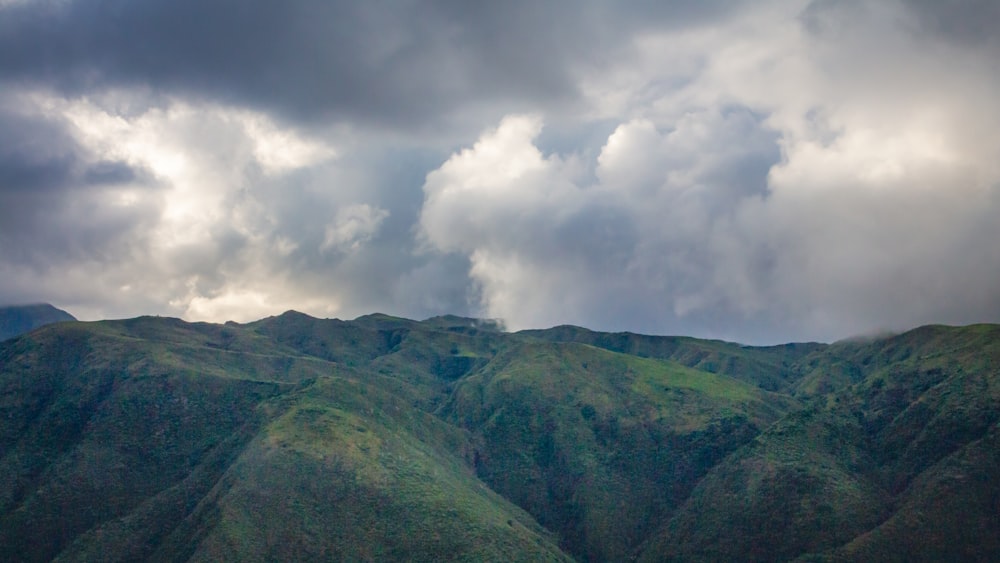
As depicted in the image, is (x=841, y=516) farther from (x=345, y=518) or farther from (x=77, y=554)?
(x=77, y=554)

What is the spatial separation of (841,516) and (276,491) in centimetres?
15963

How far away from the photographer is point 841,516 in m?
190

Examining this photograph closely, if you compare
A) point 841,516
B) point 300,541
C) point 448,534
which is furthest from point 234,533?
point 841,516

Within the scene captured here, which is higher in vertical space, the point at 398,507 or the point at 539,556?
the point at 398,507

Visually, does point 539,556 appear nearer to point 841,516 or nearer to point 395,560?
point 395,560

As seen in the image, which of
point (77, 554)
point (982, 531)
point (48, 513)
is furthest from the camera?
point (48, 513)

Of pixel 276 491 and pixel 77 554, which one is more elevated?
pixel 276 491

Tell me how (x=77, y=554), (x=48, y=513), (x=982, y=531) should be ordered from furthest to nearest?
1. (x=48, y=513)
2. (x=77, y=554)
3. (x=982, y=531)

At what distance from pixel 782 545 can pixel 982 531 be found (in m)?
48.3

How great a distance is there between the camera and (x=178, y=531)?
185625mm

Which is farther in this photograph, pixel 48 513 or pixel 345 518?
pixel 48 513

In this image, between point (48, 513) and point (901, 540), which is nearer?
point (901, 540)

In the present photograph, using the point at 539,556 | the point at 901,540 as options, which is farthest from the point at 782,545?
the point at 539,556

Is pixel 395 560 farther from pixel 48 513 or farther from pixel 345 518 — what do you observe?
pixel 48 513
